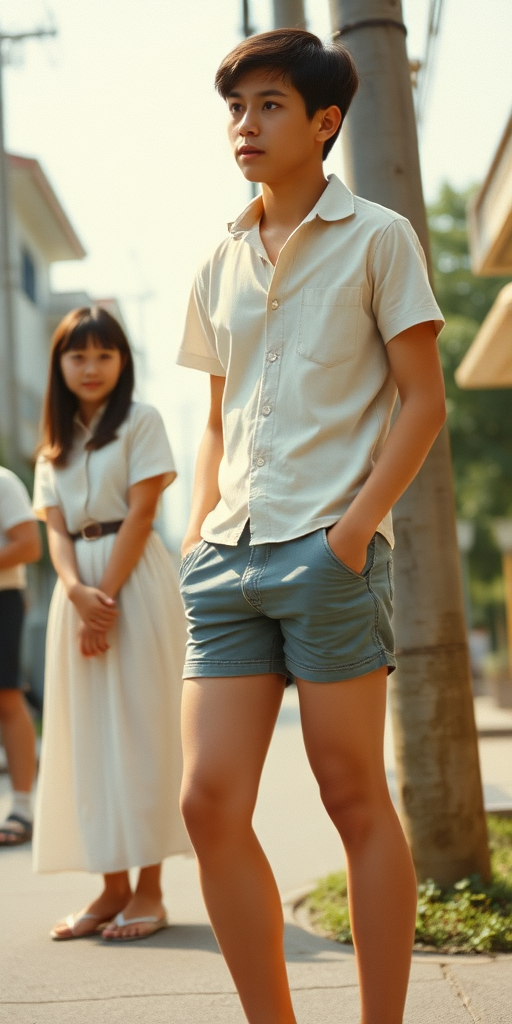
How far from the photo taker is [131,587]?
397cm

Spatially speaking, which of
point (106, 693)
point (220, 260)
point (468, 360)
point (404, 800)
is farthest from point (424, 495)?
point (468, 360)

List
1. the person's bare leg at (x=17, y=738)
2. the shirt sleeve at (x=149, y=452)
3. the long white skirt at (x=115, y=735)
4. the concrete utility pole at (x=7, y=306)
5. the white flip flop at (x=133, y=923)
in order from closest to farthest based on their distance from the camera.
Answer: the white flip flop at (x=133, y=923) < the long white skirt at (x=115, y=735) < the shirt sleeve at (x=149, y=452) < the person's bare leg at (x=17, y=738) < the concrete utility pole at (x=7, y=306)

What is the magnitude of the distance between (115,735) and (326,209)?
2000mm

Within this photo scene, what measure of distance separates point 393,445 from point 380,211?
0.50 m

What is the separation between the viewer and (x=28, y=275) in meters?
25.6

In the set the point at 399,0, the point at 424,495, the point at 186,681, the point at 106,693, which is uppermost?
the point at 399,0

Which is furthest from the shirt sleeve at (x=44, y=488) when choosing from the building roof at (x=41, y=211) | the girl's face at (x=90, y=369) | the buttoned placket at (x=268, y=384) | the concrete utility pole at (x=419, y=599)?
the building roof at (x=41, y=211)

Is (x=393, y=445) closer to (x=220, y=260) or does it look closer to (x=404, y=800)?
(x=220, y=260)

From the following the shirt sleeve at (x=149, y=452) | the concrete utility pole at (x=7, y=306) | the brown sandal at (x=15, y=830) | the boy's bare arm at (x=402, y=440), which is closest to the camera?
the boy's bare arm at (x=402, y=440)

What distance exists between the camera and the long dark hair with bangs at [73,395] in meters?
4.06

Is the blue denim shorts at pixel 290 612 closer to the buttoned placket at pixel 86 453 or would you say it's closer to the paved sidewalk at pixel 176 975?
the paved sidewalk at pixel 176 975

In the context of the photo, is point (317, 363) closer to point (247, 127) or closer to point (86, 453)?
point (247, 127)

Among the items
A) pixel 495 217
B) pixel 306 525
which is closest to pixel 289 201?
pixel 306 525

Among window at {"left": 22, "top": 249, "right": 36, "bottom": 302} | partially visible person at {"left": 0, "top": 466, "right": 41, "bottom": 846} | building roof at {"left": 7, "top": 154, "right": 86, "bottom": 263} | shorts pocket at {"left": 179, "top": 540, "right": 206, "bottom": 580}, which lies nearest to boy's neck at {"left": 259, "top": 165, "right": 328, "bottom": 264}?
shorts pocket at {"left": 179, "top": 540, "right": 206, "bottom": 580}
